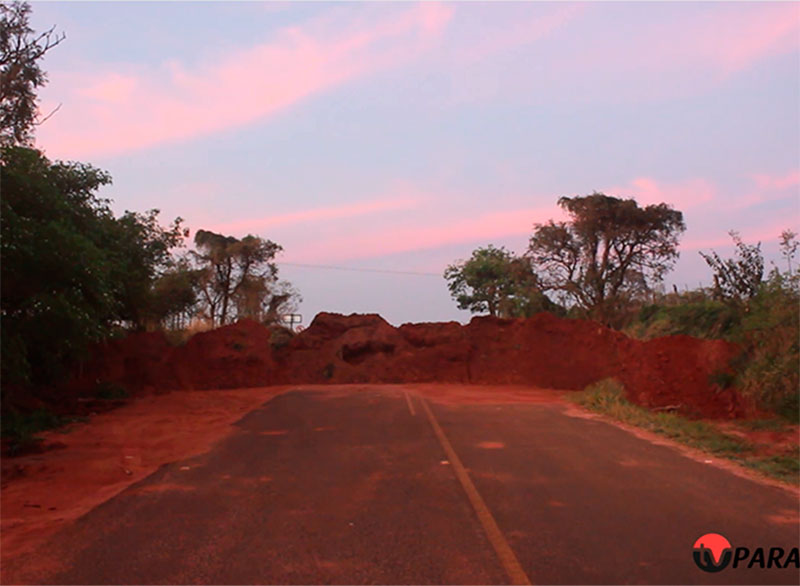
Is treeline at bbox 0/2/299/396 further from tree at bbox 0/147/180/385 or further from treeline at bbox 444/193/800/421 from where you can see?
treeline at bbox 444/193/800/421

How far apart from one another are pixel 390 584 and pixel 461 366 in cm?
3197

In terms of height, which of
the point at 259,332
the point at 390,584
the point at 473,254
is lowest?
the point at 390,584

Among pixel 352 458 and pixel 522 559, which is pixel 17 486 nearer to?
pixel 352 458

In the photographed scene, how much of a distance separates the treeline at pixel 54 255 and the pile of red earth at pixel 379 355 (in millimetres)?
2344

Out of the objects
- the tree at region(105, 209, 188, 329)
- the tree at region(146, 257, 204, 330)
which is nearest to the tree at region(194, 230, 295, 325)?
the tree at region(146, 257, 204, 330)

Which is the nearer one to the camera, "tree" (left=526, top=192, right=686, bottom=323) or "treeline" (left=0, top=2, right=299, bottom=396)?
"treeline" (left=0, top=2, right=299, bottom=396)

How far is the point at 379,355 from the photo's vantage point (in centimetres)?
3809

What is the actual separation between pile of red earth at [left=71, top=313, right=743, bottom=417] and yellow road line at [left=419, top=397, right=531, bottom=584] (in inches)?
607

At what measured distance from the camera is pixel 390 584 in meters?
5.32

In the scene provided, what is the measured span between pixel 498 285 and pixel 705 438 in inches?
1528

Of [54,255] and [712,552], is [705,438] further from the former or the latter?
[54,255]

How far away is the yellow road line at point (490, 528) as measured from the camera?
554cm

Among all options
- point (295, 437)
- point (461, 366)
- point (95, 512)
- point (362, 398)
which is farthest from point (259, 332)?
point (95, 512)

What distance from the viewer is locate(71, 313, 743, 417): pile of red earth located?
29.7 m
